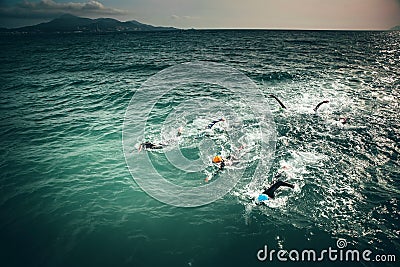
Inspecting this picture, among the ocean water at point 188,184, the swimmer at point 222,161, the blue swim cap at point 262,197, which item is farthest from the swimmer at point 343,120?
the blue swim cap at point 262,197

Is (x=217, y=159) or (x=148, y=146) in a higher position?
(x=148, y=146)

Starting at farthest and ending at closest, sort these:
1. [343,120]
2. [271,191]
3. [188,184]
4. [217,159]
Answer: [343,120]
[217,159]
[188,184]
[271,191]

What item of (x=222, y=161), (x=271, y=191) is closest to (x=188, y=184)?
(x=222, y=161)

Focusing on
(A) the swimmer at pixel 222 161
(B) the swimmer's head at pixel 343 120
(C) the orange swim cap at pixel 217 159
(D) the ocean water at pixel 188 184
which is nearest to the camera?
(D) the ocean water at pixel 188 184

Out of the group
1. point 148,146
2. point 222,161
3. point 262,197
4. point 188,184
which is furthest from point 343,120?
point 148,146

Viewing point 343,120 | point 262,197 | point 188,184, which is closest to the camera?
point 262,197

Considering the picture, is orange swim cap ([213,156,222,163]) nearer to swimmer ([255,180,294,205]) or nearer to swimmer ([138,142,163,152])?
swimmer ([255,180,294,205])

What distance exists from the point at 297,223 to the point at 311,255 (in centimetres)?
131

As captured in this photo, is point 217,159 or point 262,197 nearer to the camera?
point 262,197

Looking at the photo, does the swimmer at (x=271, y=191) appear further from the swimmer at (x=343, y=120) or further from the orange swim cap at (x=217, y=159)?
the swimmer at (x=343, y=120)

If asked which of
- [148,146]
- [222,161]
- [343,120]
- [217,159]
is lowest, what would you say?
[222,161]

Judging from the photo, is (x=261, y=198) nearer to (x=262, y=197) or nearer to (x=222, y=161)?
(x=262, y=197)

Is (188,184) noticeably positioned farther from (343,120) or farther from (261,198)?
(343,120)

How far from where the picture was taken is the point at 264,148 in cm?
1447
